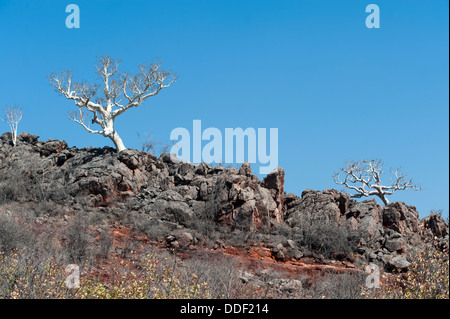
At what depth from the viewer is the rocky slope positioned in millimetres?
20469

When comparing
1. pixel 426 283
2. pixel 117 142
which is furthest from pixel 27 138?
pixel 426 283

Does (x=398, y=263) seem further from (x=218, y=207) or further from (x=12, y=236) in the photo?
(x=12, y=236)

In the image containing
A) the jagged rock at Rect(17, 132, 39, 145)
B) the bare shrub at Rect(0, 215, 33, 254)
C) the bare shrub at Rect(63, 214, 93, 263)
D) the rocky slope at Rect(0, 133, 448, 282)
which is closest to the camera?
the bare shrub at Rect(0, 215, 33, 254)

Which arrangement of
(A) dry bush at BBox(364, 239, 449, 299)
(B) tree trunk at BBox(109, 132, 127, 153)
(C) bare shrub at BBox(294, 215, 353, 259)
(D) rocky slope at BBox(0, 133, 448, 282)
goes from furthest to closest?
(B) tree trunk at BBox(109, 132, 127, 153) → (C) bare shrub at BBox(294, 215, 353, 259) → (D) rocky slope at BBox(0, 133, 448, 282) → (A) dry bush at BBox(364, 239, 449, 299)

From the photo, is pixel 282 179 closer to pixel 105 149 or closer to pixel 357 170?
pixel 105 149

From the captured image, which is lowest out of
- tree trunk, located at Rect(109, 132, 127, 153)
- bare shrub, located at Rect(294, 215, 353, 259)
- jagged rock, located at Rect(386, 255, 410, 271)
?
jagged rock, located at Rect(386, 255, 410, 271)

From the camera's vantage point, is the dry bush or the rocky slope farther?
the rocky slope

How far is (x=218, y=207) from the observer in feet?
72.6

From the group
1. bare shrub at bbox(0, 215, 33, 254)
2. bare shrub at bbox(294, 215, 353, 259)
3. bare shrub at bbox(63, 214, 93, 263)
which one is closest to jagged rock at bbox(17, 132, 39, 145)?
bare shrub at bbox(63, 214, 93, 263)

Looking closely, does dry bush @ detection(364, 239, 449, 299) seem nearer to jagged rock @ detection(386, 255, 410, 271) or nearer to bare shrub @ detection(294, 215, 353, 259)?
jagged rock @ detection(386, 255, 410, 271)

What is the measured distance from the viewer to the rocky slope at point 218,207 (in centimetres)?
2047

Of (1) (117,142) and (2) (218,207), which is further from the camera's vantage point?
(1) (117,142)
